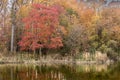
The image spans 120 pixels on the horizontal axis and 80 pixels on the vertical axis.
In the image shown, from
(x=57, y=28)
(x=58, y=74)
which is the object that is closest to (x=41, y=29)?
(x=57, y=28)

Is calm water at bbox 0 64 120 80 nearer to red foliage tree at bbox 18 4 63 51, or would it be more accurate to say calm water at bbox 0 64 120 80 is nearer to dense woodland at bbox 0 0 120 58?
red foliage tree at bbox 18 4 63 51

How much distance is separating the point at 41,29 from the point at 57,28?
7.16 ft

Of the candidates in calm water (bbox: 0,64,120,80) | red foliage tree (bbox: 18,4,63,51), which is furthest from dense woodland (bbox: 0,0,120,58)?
calm water (bbox: 0,64,120,80)

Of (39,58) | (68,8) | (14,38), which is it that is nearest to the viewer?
(39,58)

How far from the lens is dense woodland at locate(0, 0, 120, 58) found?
38.1 m

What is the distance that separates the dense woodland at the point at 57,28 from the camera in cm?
3812

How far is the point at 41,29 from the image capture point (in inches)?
1501

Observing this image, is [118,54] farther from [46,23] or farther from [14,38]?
[14,38]

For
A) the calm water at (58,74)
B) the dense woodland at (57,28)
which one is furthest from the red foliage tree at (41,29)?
the calm water at (58,74)

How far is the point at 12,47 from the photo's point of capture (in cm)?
3984

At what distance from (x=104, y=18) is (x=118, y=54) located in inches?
252

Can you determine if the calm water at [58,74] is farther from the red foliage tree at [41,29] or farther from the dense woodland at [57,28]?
the dense woodland at [57,28]

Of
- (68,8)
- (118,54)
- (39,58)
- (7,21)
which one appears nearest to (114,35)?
(118,54)

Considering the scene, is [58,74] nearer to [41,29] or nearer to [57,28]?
[41,29]
